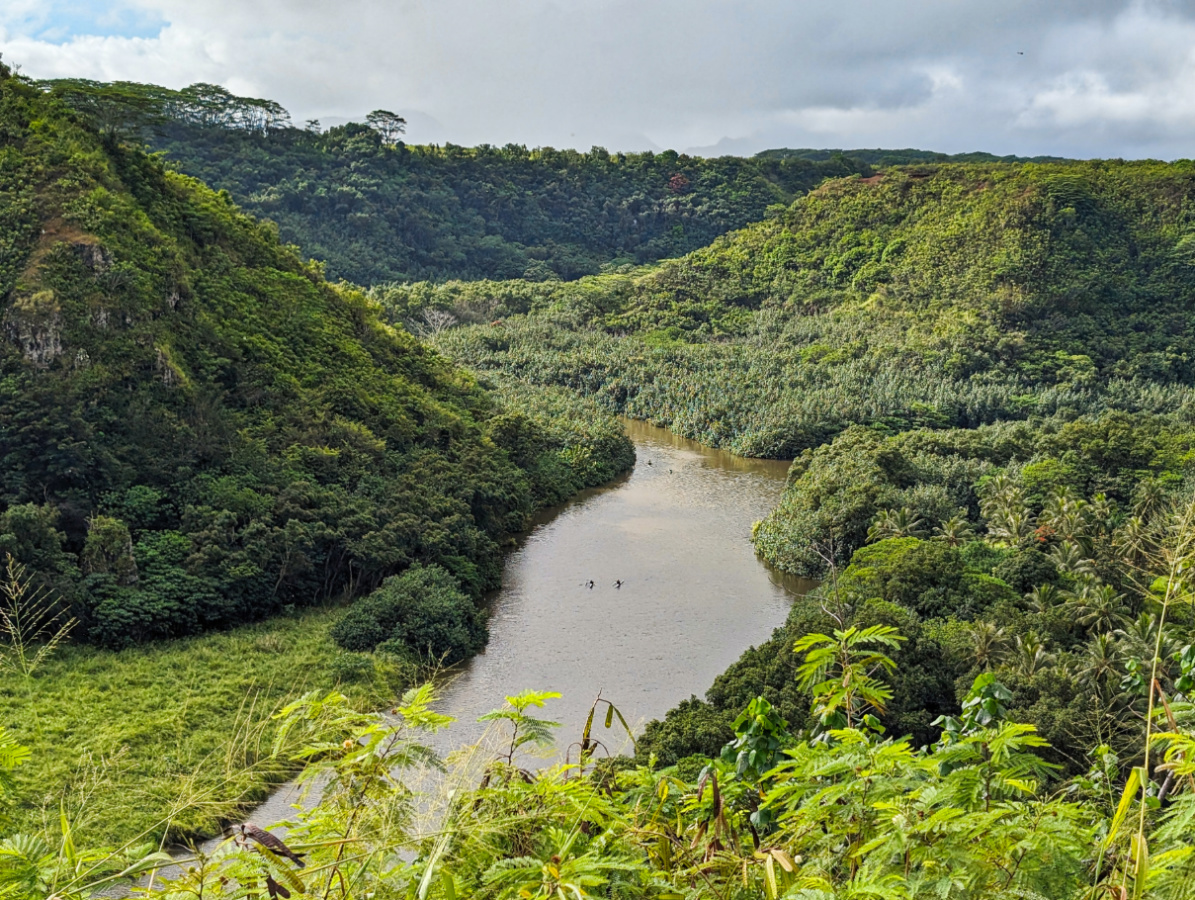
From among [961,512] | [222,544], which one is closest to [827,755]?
[222,544]

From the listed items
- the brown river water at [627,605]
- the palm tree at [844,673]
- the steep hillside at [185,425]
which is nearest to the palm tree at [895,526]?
the brown river water at [627,605]

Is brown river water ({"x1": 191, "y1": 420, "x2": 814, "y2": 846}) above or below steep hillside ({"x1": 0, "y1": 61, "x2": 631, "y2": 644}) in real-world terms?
below

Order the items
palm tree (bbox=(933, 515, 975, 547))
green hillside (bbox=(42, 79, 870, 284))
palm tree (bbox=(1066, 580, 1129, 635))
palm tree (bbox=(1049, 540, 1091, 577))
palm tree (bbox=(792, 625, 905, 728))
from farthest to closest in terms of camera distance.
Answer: green hillside (bbox=(42, 79, 870, 284)), palm tree (bbox=(933, 515, 975, 547)), palm tree (bbox=(1049, 540, 1091, 577)), palm tree (bbox=(1066, 580, 1129, 635)), palm tree (bbox=(792, 625, 905, 728))

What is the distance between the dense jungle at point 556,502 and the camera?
3326 millimetres

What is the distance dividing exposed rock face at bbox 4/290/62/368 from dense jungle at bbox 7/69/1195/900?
92 mm

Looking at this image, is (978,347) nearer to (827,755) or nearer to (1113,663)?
(1113,663)

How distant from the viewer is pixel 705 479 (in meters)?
47.3

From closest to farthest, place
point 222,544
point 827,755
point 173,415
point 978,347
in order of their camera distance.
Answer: point 827,755, point 222,544, point 173,415, point 978,347

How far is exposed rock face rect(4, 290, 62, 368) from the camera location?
2836cm

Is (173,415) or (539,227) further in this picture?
(539,227)

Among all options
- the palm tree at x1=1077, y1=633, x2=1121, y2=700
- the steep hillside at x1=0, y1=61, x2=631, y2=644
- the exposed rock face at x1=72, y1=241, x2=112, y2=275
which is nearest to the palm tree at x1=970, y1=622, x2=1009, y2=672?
the palm tree at x1=1077, y1=633, x2=1121, y2=700

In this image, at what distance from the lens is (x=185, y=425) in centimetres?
3008

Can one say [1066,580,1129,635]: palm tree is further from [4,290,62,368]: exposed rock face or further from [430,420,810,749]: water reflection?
[4,290,62,368]: exposed rock face

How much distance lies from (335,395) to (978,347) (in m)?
43.9
